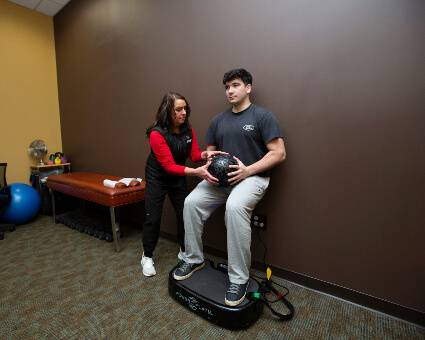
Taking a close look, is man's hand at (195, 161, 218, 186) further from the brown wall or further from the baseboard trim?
the baseboard trim

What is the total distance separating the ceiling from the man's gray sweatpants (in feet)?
12.1

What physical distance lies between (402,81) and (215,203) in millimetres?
1284

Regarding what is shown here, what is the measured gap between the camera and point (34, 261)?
2.01m

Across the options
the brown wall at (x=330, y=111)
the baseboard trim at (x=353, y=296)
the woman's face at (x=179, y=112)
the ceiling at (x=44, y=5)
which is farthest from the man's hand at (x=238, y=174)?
the ceiling at (x=44, y=5)

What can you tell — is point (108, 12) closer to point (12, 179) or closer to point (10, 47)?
point (10, 47)

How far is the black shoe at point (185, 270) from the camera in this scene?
→ 1526 mm

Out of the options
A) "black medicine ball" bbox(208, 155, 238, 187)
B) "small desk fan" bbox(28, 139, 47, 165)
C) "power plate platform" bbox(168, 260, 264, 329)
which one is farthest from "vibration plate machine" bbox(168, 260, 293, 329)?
"small desk fan" bbox(28, 139, 47, 165)

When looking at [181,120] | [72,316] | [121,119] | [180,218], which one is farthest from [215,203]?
[121,119]

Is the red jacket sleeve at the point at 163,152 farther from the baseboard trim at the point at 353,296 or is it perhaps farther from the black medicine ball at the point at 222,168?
the baseboard trim at the point at 353,296

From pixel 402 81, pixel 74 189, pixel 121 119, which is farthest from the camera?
pixel 121 119

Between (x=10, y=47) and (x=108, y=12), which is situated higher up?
(x=108, y=12)

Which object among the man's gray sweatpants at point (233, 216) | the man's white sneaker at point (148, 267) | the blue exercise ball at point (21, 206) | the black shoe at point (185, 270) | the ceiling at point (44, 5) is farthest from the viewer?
the ceiling at point (44, 5)

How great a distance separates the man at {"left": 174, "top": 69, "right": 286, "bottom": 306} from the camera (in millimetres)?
1390

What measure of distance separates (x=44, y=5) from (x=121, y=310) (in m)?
4.23
